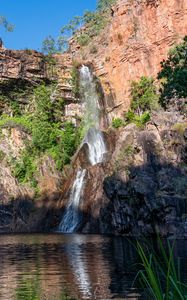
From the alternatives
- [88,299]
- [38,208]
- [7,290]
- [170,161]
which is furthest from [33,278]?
[38,208]

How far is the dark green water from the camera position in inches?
476

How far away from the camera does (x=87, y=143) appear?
1982 inches

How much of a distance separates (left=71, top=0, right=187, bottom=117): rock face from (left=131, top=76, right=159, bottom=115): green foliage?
5.22ft

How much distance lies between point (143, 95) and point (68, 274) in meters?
41.6

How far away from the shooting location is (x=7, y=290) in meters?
12.9

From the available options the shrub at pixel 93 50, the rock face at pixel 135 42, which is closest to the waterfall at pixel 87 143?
the rock face at pixel 135 42

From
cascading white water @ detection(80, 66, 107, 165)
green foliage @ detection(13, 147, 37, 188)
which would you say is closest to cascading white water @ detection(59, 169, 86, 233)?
green foliage @ detection(13, 147, 37, 188)

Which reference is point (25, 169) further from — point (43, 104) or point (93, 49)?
point (93, 49)

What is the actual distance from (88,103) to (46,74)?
750cm

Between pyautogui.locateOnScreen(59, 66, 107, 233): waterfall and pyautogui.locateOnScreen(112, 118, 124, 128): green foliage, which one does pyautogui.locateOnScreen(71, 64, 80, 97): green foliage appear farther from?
pyautogui.locateOnScreen(112, 118, 124, 128): green foliage

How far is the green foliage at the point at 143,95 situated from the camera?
54938 mm

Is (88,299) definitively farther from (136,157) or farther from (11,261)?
(136,157)

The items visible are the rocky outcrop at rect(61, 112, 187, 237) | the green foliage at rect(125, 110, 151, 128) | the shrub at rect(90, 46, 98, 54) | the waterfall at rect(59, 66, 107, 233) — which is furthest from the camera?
the shrub at rect(90, 46, 98, 54)

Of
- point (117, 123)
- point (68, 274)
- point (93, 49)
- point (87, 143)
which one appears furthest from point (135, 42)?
point (68, 274)
